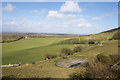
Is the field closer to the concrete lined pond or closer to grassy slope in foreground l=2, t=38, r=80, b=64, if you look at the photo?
grassy slope in foreground l=2, t=38, r=80, b=64

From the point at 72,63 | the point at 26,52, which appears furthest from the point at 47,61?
the point at 26,52

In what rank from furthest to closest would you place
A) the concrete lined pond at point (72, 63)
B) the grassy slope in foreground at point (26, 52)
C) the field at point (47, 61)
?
1. the grassy slope in foreground at point (26, 52)
2. the concrete lined pond at point (72, 63)
3. the field at point (47, 61)

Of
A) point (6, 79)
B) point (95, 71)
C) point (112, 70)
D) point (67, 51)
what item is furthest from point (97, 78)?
point (67, 51)

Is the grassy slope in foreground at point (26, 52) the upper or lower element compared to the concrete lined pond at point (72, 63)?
lower

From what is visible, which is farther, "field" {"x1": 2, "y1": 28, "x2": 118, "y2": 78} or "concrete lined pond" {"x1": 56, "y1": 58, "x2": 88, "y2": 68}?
"concrete lined pond" {"x1": 56, "y1": 58, "x2": 88, "y2": 68}

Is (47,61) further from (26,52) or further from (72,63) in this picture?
(26,52)

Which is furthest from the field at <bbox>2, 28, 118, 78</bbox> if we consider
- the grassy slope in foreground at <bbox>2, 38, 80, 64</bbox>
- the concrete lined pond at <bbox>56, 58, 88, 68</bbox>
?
the concrete lined pond at <bbox>56, 58, 88, 68</bbox>

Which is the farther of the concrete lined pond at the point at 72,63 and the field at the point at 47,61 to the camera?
the concrete lined pond at the point at 72,63

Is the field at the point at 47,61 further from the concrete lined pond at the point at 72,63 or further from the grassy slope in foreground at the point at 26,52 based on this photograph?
the concrete lined pond at the point at 72,63

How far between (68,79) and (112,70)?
385 centimetres

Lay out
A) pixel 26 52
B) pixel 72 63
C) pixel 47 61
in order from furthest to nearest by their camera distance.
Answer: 1. pixel 26 52
2. pixel 47 61
3. pixel 72 63

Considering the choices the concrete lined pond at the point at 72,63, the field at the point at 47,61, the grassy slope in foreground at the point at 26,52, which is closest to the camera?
the field at the point at 47,61

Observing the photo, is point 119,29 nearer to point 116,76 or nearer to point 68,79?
point 116,76

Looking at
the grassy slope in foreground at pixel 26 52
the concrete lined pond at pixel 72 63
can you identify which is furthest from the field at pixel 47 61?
the concrete lined pond at pixel 72 63
